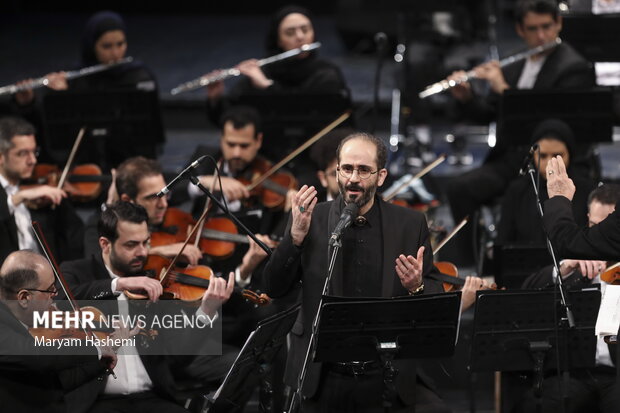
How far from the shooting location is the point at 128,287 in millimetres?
4734

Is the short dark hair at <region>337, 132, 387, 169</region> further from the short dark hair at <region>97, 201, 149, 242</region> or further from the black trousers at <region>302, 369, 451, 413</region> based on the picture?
the short dark hair at <region>97, 201, 149, 242</region>

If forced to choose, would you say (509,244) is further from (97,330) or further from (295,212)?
(97,330)

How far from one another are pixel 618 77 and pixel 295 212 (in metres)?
3.64

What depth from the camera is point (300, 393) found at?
4086mm

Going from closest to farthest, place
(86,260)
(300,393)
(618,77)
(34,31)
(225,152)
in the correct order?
(300,393) < (86,260) < (225,152) < (618,77) < (34,31)

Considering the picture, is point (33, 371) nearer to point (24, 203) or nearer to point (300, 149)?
point (24, 203)

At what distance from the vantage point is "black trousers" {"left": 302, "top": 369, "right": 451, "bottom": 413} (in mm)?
4375

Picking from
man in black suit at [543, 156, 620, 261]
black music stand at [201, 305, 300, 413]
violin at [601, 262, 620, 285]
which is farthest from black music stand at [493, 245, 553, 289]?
black music stand at [201, 305, 300, 413]

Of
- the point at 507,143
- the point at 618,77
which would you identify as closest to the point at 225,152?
the point at 507,143

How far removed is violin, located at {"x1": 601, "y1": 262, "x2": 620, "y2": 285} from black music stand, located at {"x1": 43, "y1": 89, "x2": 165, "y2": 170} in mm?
2928

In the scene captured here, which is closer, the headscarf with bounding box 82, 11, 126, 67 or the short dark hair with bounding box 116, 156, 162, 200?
the short dark hair with bounding box 116, 156, 162, 200

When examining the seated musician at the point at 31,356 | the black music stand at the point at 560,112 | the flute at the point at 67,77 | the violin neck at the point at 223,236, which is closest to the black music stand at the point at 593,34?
the black music stand at the point at 560,112

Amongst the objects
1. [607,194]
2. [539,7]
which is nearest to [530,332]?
[607,194]

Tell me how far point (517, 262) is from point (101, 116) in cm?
259
